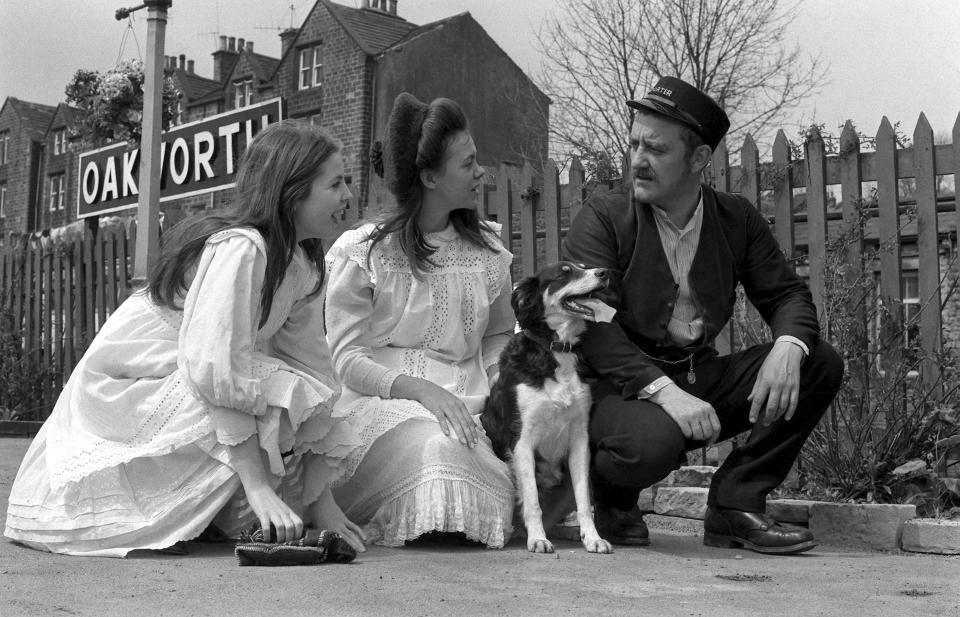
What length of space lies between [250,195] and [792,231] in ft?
10.7

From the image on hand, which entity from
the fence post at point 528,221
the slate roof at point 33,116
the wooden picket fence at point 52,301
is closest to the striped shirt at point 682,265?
the fence post at point 528,221

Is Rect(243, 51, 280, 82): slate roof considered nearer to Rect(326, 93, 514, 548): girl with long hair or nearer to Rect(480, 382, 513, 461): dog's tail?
Rect(326, 93, 514, 548): girl with long hair

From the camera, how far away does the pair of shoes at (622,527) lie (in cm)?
429

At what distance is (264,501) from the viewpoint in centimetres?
353

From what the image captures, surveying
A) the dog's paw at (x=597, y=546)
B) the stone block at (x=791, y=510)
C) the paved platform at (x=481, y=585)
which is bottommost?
the paved platform at (x=481, y=585)

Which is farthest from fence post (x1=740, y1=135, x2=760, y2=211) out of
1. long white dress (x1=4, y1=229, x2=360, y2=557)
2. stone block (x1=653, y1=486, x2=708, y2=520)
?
long white dress (x1=4, y1=229, x2=360, y2=557)

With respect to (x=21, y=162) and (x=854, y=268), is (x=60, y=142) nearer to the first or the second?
(x=21, y=162)

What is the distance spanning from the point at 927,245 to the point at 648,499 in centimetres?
196

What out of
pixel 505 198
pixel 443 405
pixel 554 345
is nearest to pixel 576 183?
pixel 505 198

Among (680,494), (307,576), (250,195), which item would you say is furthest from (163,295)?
(680,494)

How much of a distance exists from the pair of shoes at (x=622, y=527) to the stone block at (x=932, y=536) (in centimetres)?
114

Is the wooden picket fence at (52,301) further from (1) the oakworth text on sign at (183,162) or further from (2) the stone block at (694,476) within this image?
(2) the stone block at (694,476)

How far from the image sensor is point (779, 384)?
393 cm

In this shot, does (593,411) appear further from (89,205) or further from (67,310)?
(67,310)
